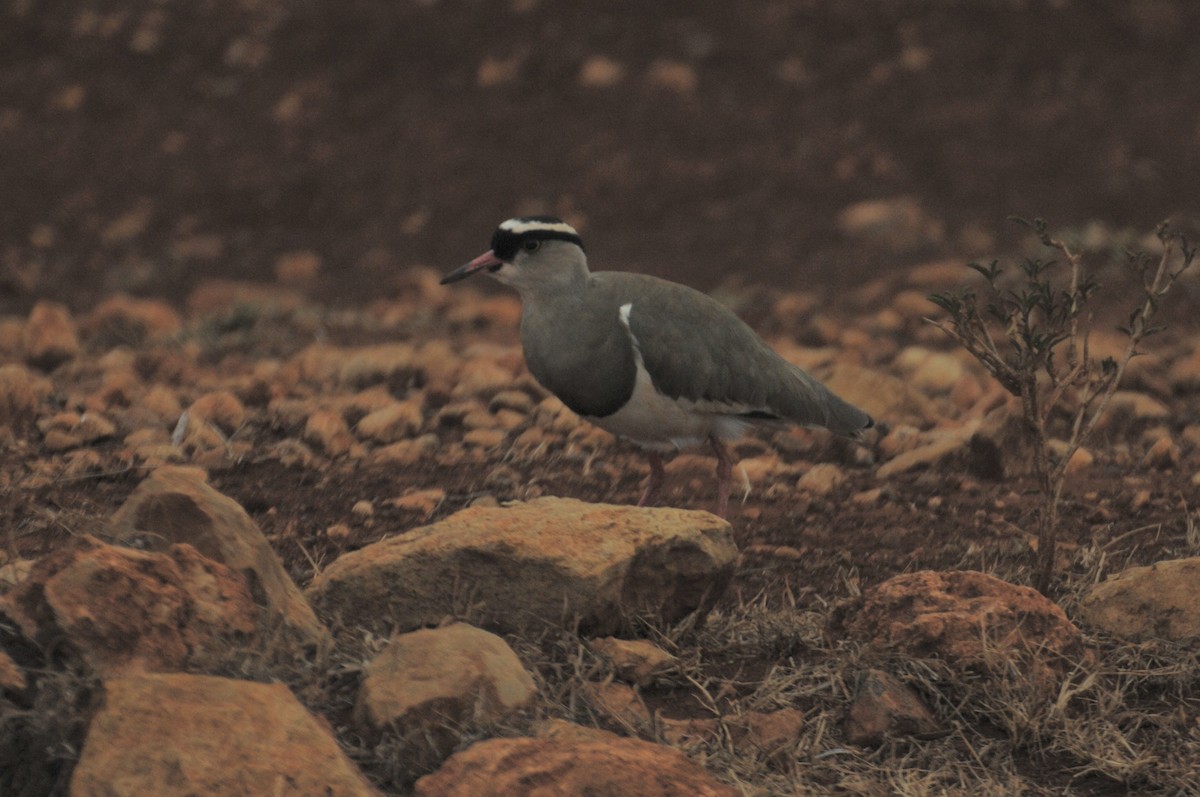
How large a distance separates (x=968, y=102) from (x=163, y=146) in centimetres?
476

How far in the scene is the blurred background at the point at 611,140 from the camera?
8891 millimetres

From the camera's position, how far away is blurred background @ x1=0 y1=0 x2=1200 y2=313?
8891 mm

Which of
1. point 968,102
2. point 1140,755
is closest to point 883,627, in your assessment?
point 1140,755

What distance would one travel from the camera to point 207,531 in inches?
141

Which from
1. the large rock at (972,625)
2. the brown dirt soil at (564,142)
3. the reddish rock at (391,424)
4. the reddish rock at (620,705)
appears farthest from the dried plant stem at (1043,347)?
the brown dirt soil at (564,142)

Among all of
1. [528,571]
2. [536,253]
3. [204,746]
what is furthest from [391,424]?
[204,746]

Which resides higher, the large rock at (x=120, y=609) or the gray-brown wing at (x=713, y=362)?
the large rock at (x=120, y=609)

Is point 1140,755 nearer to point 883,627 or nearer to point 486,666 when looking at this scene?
point 883,627

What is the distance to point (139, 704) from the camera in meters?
2.96

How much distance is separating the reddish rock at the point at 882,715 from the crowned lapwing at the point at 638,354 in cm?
149

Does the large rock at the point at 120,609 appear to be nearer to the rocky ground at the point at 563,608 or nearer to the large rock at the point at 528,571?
the rocky ground at the point at 563,608

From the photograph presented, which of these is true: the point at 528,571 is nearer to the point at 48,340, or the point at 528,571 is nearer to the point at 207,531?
the point at 207,531

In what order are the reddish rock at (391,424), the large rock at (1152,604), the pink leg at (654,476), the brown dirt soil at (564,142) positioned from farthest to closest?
the brown dirt soil at (564,142) < the reddish rock at (391,424) < the pink leg at (654,476) < the large rock at (1152,604)

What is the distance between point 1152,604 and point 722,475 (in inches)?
62.6
